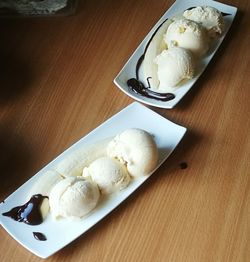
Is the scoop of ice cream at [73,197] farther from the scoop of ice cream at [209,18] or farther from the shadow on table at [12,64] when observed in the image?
the scoop of ice cream at [209,18]

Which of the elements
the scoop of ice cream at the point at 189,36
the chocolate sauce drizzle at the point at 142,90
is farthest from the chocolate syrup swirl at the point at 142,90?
the scoop of ice cream at the point at 189,36

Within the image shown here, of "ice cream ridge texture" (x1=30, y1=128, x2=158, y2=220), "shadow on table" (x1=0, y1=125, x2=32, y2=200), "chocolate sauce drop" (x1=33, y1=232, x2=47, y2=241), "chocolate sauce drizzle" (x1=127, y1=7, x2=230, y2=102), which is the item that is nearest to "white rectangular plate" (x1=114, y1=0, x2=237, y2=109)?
"chocolate sauce drizzle" (x1=127, y1=7, x2=230, y2=102)

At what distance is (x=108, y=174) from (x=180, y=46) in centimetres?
39

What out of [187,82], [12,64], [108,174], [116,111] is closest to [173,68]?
[187,82]

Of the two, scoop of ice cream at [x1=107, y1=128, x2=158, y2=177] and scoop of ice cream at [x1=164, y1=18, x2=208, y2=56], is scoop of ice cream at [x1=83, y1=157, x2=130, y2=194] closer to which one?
scoop of ice cream at [x1=107, y1=128, x2=158, y2=177]

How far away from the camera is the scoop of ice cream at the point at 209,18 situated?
986 mm

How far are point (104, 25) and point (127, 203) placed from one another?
0.52 metres

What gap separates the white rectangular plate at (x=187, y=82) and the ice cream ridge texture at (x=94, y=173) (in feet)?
0.43

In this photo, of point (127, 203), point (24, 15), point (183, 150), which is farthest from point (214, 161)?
point (24, 15)

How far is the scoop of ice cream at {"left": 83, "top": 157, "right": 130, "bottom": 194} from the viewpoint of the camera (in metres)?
0.75

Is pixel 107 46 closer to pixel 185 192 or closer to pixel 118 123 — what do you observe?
pixel 118 123

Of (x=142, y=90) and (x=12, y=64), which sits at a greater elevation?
(x=12, y=64)

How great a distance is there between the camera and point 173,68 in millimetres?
900

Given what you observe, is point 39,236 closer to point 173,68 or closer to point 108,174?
point 108,174
